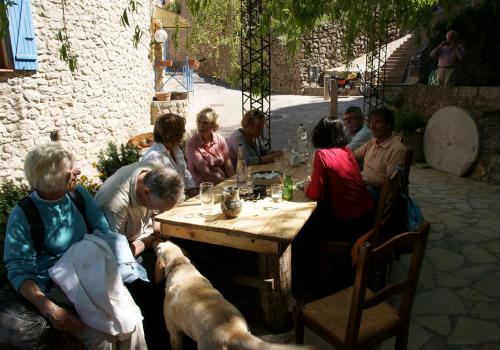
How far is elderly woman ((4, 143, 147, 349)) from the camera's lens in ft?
6.12

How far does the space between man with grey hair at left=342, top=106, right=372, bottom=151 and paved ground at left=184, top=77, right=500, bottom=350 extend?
126cm

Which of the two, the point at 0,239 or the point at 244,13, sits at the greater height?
the point at 244,13

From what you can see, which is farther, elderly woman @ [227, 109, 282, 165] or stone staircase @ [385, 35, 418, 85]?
stone staircase @ [385, 35, 418, 85]

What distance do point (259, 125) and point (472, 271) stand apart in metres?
2.40

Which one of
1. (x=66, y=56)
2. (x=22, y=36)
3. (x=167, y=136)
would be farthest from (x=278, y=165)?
(x=22, y=36)

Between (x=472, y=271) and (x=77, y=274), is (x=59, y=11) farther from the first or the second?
(x=472, y=271)

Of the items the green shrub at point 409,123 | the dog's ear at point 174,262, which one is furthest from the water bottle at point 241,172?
the green shrub at point 409,123

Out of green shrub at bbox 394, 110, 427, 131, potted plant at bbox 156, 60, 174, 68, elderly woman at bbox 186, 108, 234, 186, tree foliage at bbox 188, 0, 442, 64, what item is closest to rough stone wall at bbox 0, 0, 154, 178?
potted plant at bbox 156, 60, 174, 68

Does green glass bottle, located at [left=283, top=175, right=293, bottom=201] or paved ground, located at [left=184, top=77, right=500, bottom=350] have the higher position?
green glass bottle, located at [left=283, top=175, right=293, bottom=201]

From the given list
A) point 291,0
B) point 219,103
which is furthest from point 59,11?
point 219,103

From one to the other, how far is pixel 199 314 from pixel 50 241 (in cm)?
87

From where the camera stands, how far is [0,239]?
293cm

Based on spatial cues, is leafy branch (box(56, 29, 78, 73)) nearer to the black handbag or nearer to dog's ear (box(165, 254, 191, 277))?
dog's ear (box(165, 254, 191, 277))

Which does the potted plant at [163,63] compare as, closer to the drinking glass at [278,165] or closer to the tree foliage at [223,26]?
the tree foliage at [223,26]
